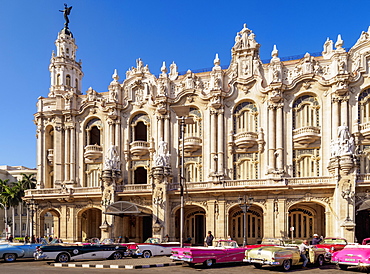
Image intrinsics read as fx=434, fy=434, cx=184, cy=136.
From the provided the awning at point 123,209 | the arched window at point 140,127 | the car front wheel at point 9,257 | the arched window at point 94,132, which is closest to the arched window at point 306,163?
the awning at point 123,209

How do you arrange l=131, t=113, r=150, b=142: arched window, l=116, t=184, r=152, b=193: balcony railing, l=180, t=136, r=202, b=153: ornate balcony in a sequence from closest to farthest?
l=116, t=184, r=152, b=193: balcony railing, l=180, t=136, r=202, b=153: ornate balcony, l=131, t=113, r=150, b=142: arched window

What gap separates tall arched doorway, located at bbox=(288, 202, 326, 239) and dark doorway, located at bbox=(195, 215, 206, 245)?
8466mm

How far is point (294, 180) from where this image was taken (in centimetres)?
3706

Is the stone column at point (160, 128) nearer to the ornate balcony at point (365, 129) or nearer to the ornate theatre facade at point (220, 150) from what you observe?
the ornate theatre facade at point (220, 150)

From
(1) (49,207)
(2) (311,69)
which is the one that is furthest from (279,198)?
(1) (49,207)

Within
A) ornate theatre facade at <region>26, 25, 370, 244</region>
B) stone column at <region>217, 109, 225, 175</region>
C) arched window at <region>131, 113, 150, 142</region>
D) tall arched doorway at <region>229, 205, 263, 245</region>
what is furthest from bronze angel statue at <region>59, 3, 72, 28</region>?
tall arched doorway at <region>229, 205, 263, 245</region>

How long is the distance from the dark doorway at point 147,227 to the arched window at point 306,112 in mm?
17290

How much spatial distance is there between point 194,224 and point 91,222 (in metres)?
12.6

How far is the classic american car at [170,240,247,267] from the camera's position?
859 inches

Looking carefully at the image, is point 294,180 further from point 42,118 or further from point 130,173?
point 42,118

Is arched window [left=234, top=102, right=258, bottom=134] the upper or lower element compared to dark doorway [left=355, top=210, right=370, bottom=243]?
upper

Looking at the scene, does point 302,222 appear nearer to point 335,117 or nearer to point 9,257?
point 335,117

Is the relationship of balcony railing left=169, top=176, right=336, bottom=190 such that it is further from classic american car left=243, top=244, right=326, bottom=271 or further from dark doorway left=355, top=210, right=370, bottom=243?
classic american car left=243, top=244, right=326, bottom=271

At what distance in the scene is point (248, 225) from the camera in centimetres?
4047
